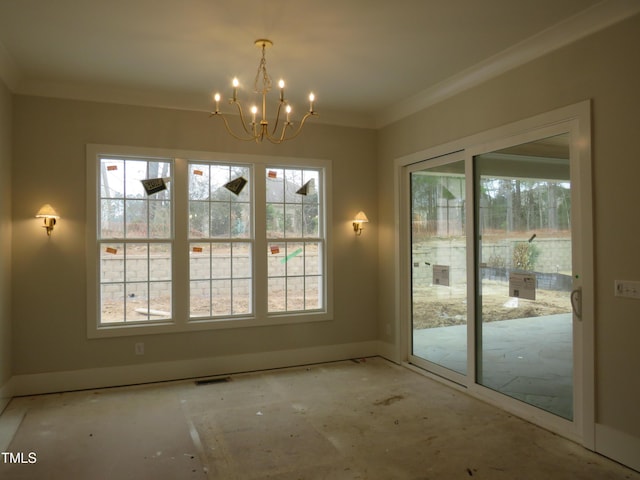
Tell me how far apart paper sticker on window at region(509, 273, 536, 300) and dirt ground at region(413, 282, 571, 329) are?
1.6 inches

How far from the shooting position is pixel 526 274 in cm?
356

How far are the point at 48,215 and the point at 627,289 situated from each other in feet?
15.0

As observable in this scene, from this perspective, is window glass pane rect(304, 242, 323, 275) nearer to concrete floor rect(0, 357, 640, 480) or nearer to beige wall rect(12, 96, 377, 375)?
beige wall rect(12, 96, 377, 375)

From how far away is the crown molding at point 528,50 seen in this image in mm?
2836

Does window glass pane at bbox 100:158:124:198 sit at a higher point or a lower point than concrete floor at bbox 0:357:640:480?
higher

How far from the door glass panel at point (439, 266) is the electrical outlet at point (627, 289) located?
4.77 ft

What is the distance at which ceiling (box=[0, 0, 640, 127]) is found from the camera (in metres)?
→ 2.91

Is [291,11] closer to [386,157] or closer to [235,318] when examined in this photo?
[386,157]

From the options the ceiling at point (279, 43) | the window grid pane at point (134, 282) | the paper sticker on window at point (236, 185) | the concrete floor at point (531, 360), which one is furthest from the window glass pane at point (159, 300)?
the concrete floor at point (531, 360)

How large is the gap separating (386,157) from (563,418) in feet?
10.6

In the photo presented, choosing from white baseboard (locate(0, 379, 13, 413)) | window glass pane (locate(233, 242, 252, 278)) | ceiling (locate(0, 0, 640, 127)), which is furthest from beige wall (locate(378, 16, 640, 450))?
white baseboard (locate(0, 379, 13, 413))

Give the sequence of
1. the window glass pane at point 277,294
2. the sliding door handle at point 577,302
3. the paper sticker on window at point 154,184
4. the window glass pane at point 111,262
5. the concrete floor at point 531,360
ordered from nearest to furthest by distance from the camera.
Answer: the sliding door handle at point 577,302, the concrete floor at point 531,360, the window glass pane at point 111,262, the paper sticker on window at point 154,184, the window glass pane at point 277,294

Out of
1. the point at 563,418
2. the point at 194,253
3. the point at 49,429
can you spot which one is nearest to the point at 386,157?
the point at 194,253

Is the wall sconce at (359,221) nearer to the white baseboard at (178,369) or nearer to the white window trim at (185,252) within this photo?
the white window trim at (185,252)
